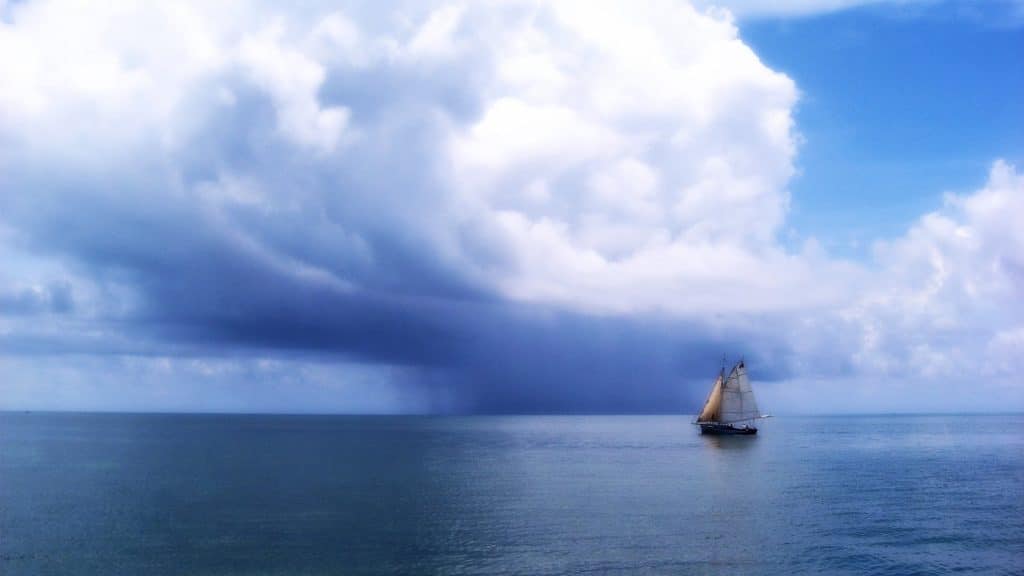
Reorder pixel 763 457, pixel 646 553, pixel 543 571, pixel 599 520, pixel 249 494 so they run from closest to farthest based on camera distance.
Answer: pixel 543 571, pixel 646 553, pixel 599 520, pixel 249 494, pixel 763 457

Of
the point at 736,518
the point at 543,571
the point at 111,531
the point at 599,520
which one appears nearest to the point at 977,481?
the point at 736,518

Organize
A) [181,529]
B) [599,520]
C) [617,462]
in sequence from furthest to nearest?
[617,462] < [599,520] < [181,529]

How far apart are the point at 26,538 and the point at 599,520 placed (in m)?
55.3

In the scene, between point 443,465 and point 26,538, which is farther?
point 443,465

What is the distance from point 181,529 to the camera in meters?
74.2

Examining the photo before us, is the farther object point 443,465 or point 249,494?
point 443,465

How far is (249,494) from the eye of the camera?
325 ft

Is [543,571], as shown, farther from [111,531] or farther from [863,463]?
[863,463]

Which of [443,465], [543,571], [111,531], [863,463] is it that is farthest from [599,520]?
[863,463]

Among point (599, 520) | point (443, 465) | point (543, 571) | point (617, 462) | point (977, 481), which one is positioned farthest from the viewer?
point (617, 462)

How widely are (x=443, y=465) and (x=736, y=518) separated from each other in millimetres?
73443

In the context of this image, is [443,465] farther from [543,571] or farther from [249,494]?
[543,571]

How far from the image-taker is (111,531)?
7300 cm

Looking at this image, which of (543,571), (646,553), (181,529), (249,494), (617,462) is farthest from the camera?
(617,462)
